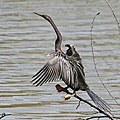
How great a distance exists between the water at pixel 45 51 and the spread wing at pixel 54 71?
3.36 meters

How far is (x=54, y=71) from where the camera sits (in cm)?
442

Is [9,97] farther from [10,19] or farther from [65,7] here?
[65,7]

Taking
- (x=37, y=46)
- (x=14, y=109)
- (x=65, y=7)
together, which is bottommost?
(x=14, y=109)

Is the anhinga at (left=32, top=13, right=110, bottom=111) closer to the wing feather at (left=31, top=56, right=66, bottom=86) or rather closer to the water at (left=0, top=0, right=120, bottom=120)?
the wing feather at (left=31, top=56, right=66, bottom=86)

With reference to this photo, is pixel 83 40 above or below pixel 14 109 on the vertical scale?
above

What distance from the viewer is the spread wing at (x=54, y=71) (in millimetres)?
4389

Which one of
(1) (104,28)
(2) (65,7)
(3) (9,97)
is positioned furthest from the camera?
(2) (65,7)

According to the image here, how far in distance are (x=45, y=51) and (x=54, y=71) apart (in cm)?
983

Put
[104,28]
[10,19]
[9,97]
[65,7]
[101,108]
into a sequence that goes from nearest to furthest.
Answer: [101,108] < [9,97] < [104,28] < [10,19] < [65,7]

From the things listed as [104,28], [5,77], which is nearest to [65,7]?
[104,28]

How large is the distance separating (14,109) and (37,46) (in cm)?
562

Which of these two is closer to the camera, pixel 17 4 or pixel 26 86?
pixel 26 86

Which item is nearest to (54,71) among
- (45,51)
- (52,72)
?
(52,72)

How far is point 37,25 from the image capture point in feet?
61.2
